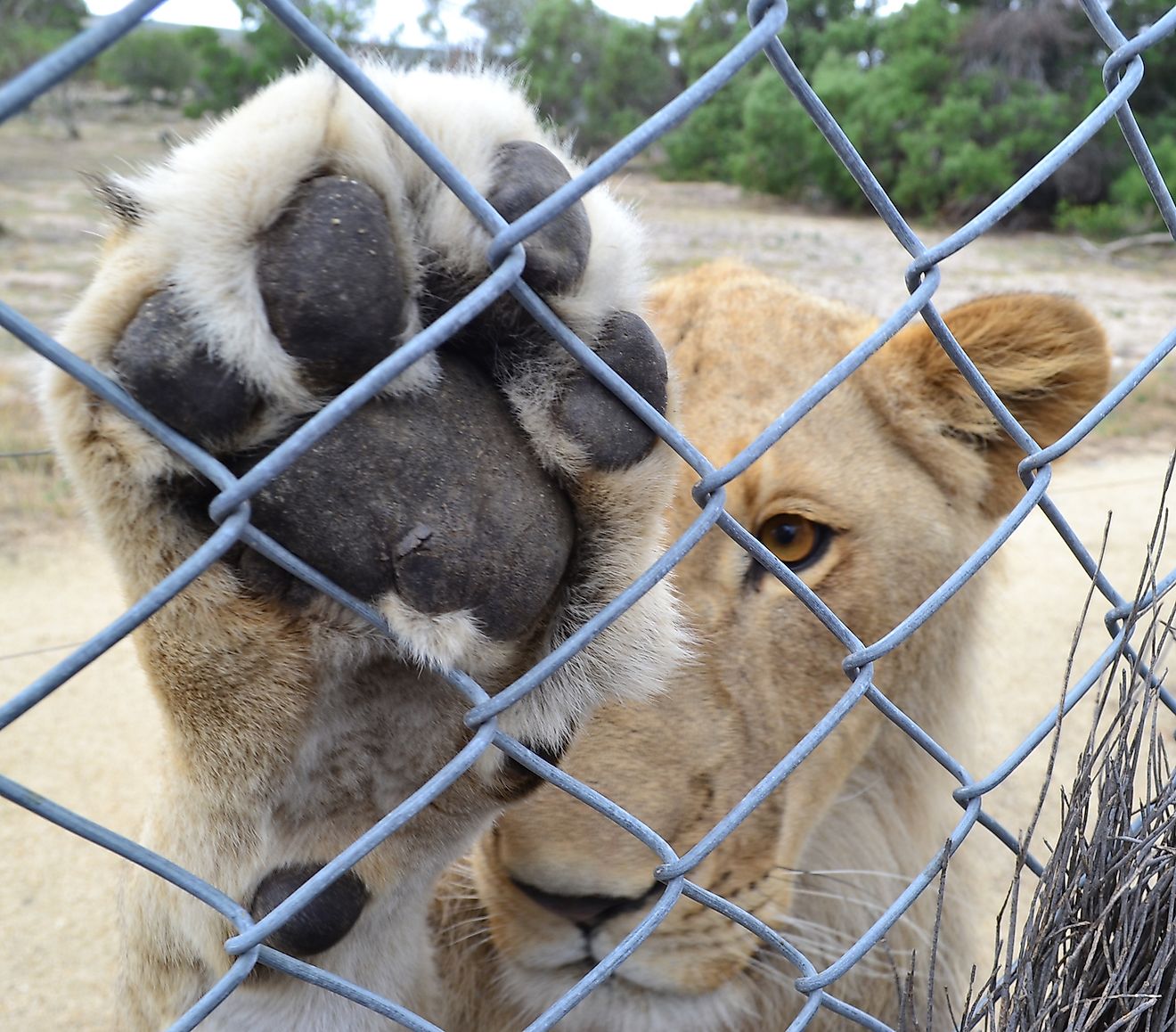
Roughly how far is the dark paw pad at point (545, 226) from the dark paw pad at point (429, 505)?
122mm

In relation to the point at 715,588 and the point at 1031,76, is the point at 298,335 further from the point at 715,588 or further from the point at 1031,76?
the point at 1031,76

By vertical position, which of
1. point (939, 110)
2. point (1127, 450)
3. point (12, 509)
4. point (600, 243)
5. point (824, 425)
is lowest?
point (12, 509)

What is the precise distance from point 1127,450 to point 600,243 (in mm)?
6666

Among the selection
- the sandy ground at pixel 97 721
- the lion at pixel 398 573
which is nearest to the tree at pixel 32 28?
the sandy ground at pixel 97 721

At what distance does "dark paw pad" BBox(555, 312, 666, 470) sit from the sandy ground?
0.86 m

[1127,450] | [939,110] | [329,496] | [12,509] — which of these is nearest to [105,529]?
[329,496]

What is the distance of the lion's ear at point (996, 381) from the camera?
204 centimetres

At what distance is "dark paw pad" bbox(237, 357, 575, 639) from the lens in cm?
86

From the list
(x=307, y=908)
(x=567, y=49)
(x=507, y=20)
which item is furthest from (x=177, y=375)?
(x=567, y=49)

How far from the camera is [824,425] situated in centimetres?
199

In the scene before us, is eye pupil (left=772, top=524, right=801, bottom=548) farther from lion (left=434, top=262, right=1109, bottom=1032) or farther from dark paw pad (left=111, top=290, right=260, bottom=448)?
dark paw pad (left=111, top=290, right=260, bottom=448)

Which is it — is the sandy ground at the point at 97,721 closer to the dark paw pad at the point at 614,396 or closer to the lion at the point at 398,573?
the lion at the point at 398,573

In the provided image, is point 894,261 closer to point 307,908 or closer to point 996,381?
point 996,381

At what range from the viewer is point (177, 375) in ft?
2.63
